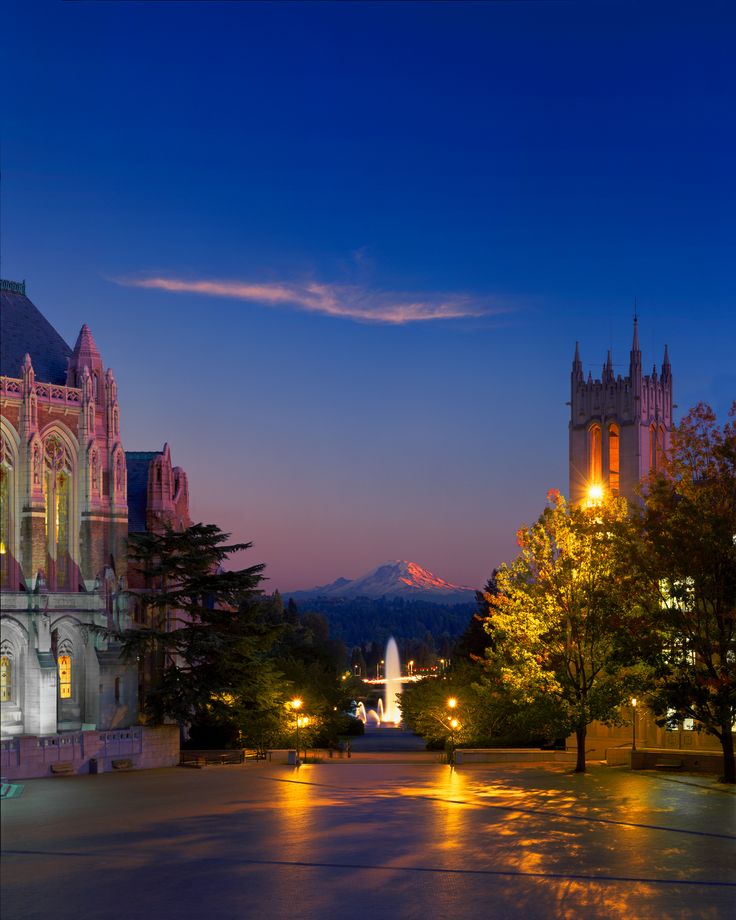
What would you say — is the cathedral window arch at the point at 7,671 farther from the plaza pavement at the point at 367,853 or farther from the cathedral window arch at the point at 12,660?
the plaza pavement at the point at 367,853

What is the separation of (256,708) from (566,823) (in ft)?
89.8

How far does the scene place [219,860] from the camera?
2231 cm

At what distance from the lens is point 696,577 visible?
131 feet

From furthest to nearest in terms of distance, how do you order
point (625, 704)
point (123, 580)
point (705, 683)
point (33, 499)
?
1. point (123, 580)
2. point (33, 499)
3. point (625, 704)
4. point (705, 683)

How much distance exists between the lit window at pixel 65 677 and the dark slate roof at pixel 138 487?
14.7 meters

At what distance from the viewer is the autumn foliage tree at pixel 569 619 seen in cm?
4391

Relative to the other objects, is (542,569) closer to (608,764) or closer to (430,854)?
(608,764)

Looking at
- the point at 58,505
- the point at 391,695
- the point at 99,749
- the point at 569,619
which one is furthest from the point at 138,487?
the point at 391,695

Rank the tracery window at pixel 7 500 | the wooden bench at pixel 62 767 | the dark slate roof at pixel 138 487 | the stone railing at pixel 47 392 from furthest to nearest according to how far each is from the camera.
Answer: the dark slate roof at pixel 138 487 → the stone railing at pixel 47 392 → the tracery window at pixel 7 500 → the wooden bench at pixel 62 767

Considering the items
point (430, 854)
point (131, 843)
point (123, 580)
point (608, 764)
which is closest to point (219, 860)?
point (131, 843)

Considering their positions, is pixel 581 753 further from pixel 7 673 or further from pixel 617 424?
pixel 617 424

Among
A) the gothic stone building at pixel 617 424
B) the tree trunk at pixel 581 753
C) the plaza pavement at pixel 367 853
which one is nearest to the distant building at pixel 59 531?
the plaza pavement at pixel 367 853

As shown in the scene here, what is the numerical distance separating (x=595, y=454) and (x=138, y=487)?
77.8 m

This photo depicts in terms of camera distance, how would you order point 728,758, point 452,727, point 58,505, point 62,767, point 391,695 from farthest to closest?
point 391,695 < point 58,505 < point 452,727 < point 62,767 < point 728,758
